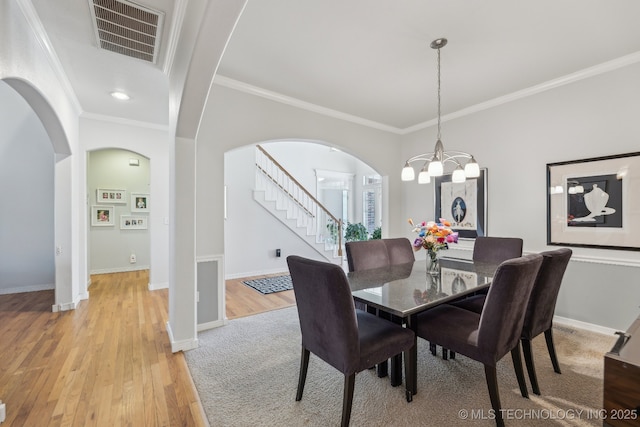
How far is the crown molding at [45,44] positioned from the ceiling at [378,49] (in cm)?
4

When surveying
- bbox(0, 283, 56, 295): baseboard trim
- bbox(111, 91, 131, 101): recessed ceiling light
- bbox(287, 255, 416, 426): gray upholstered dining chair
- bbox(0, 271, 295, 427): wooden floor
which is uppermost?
bbox(111, 91, 131, 101): recessed ceiling light

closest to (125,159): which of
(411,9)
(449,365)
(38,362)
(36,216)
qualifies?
(36,216)

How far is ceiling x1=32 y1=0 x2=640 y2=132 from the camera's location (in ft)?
6.61

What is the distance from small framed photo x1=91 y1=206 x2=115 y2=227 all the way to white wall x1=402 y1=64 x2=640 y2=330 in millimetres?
6753

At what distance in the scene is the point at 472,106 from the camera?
3.83 meters

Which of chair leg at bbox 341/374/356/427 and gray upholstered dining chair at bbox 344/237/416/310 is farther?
gray upholstered dining chair at bbox 344/237/416/310

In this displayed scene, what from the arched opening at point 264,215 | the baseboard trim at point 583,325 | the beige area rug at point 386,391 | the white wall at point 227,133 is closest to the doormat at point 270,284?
the arched opening at point 264,215

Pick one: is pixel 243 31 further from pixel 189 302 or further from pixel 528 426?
pixel 528 426

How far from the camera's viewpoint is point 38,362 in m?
2.30

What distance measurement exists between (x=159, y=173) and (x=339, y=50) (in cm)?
366

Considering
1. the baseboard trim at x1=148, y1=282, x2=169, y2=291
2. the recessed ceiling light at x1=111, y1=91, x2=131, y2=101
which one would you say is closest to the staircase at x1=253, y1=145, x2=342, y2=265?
the baseboard trim at x1=148, y1=282, x2=169, y2=291

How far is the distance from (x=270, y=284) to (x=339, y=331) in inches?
139

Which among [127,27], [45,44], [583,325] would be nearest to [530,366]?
[583,325]

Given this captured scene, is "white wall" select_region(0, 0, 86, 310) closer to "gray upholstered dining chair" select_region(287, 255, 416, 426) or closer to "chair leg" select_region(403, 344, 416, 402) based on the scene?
"gray upholstered dining chair" select_region(287, 255, 416, 426)
